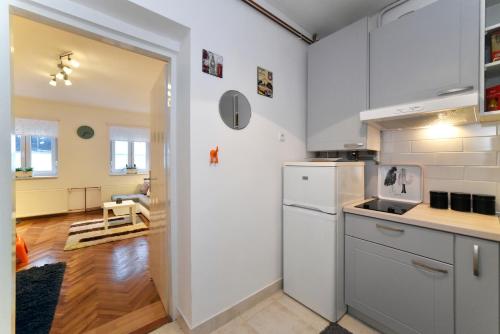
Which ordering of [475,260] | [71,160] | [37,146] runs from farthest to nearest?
[71,160] < [37,146] < [475,260]

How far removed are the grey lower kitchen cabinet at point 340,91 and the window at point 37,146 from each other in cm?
569

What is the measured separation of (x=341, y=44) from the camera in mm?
1782

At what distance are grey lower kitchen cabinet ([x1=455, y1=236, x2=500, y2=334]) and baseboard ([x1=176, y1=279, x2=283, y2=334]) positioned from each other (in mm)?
1230

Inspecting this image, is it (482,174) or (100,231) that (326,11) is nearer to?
(482,174)

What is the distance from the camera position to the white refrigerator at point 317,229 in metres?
1.55

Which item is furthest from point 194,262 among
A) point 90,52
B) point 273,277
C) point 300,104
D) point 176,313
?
point 90,52

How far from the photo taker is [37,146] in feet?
15.2

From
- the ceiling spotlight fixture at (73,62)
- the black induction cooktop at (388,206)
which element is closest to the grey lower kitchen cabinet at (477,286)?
the black induction cooktop at (388,206)

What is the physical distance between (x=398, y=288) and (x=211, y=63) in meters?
1.95

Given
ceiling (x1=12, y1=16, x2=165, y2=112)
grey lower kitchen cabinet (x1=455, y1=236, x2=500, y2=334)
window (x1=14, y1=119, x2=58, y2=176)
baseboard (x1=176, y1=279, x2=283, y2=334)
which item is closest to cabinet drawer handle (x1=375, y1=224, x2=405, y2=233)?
grey lower kitchen cabinet (x1=455, y1=236, x2=500, y2=334)

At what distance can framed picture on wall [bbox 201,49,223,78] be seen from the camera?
56.1 inches

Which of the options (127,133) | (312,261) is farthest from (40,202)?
(312,261)

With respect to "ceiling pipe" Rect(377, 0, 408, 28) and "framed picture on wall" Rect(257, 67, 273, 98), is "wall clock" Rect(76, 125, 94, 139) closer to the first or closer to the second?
"framed picture on wall" Rect(257, 67, 273, 98)

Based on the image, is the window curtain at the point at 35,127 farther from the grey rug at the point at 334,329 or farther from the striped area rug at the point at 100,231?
the grey rug at the point at 334,329
